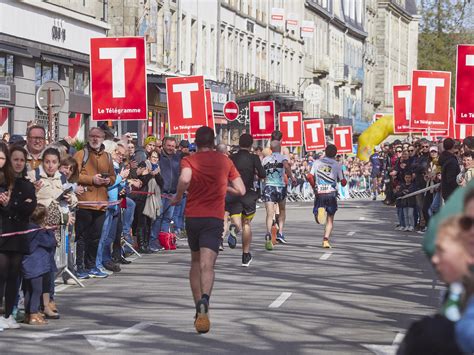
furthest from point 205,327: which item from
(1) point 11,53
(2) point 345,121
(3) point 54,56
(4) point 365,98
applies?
(4) point 365,98

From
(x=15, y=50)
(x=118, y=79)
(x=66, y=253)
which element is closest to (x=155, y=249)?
(x=118, y=79)

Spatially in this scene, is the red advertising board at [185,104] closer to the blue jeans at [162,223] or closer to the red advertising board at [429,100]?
the red advertising board at [429,100]

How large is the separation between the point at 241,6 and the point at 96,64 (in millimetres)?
44342

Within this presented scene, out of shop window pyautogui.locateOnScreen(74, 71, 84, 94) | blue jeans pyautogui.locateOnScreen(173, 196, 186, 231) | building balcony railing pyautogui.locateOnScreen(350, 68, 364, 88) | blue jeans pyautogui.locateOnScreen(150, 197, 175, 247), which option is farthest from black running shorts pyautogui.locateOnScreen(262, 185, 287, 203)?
building balcony railing pyautogui.locateOnScreen(350, 68, 364, 88)

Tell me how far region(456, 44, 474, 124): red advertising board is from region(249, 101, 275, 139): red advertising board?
21169mm

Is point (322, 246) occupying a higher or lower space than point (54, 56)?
lower

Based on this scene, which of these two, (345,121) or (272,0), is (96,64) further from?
(345,121)

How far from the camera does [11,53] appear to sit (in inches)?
1276

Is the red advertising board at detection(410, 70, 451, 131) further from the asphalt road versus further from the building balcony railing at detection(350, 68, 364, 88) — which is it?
the building balcony railing at detection(350, 68, 364, 88)

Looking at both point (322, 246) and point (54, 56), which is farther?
point (54, 56)

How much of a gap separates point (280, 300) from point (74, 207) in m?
2.93

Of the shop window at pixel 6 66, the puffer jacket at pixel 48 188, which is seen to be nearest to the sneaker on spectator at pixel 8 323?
the puffer jacket at pixel 48 188

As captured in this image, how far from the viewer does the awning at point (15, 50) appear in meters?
31.7

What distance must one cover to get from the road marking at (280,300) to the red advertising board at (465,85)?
765 cm
